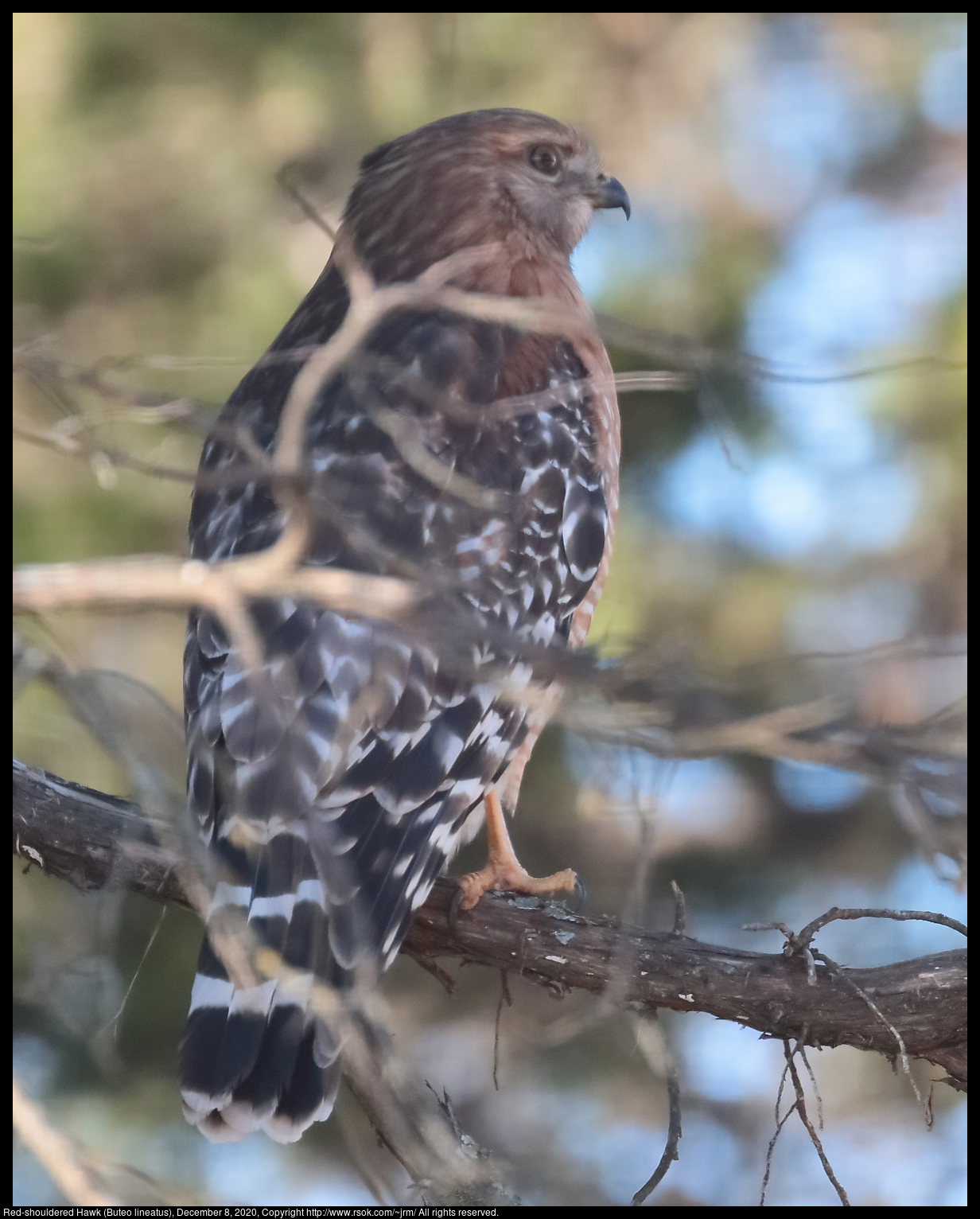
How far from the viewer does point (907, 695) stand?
5.41 meters

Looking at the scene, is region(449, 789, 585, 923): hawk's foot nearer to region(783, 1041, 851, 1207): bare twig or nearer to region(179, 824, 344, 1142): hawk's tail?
region(179, 824, 344, 1142): hawk's tail

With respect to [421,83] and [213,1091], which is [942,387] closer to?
[421,83]

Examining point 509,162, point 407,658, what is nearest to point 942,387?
point 509,162

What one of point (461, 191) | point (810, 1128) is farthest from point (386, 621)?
point (461, 191)

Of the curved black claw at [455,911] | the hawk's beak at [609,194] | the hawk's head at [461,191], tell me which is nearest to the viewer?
the curved black claw at [455,911]

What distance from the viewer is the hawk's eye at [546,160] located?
3752 mm

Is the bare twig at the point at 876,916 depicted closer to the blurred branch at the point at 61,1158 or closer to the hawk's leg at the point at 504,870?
the hawk's leg at the point at 504,870

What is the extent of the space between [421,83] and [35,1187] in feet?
13.6

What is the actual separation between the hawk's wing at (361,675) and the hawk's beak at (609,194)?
0.81 metres

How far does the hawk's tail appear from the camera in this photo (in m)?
2.36

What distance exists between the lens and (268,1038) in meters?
2.38

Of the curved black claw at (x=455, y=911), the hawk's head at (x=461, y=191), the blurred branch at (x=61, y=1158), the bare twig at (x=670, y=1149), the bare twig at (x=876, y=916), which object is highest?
the hawk's head at (x=461, y=191)

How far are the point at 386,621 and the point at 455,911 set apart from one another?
70cm

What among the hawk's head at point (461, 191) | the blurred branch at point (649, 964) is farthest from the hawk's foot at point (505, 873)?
the hawk's head at point (461, 191)
